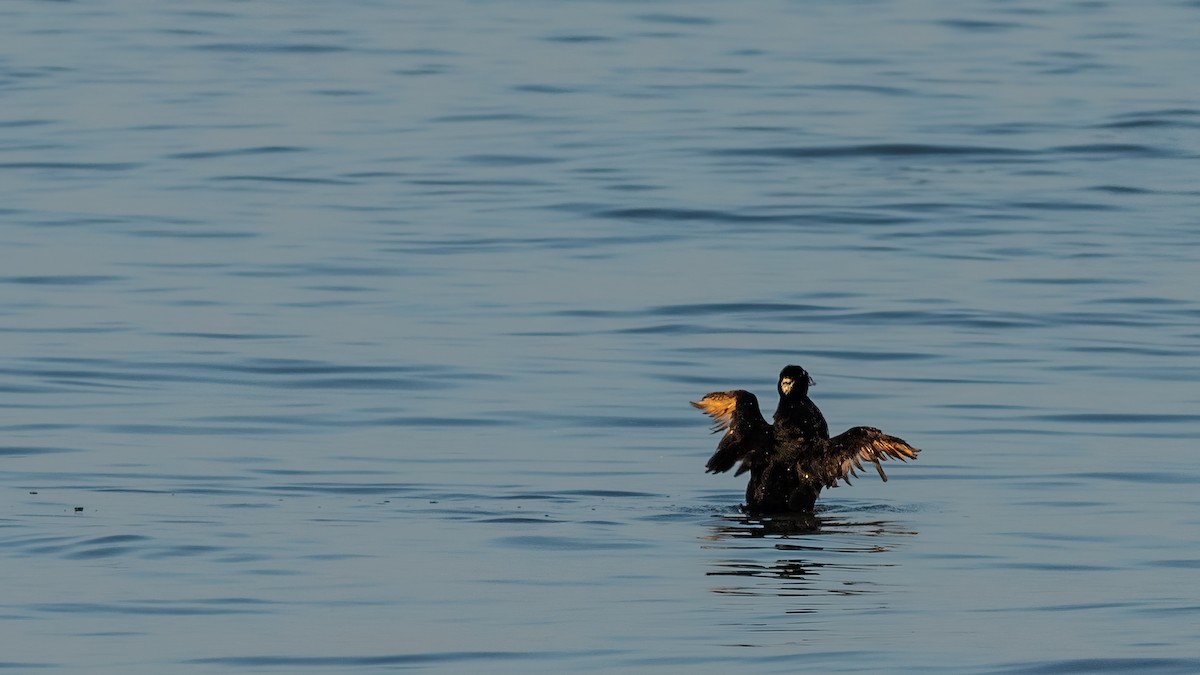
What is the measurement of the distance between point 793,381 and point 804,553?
136cm

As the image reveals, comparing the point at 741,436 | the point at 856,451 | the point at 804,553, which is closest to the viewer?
the point at 804,553

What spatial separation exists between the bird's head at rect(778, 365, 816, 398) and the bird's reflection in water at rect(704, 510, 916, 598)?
1.74ft

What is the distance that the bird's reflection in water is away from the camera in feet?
27.5

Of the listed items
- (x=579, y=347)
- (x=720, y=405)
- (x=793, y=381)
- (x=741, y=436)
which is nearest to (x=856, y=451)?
(x=793, y=381)

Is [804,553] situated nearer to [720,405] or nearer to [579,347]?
[720,405]

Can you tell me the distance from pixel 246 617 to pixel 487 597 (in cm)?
84

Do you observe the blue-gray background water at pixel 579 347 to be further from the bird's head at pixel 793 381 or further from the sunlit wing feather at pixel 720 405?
the bird's head at pixel 793 381

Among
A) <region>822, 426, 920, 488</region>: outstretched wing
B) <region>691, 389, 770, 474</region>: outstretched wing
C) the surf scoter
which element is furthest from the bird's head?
<region>822, 426, 920, 488</region>: outstretched wing

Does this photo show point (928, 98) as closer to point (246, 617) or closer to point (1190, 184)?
point (1190, 184)

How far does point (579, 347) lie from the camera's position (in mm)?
14031

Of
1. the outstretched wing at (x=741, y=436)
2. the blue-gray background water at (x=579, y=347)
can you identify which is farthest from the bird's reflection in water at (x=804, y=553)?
the outstretched wing at (x=741, y=436)

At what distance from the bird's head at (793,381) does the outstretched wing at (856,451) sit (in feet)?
0.95

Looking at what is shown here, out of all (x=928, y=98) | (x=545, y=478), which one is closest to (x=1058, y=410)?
(x=545, y=478)

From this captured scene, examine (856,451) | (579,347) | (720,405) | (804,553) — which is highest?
(579,347)
